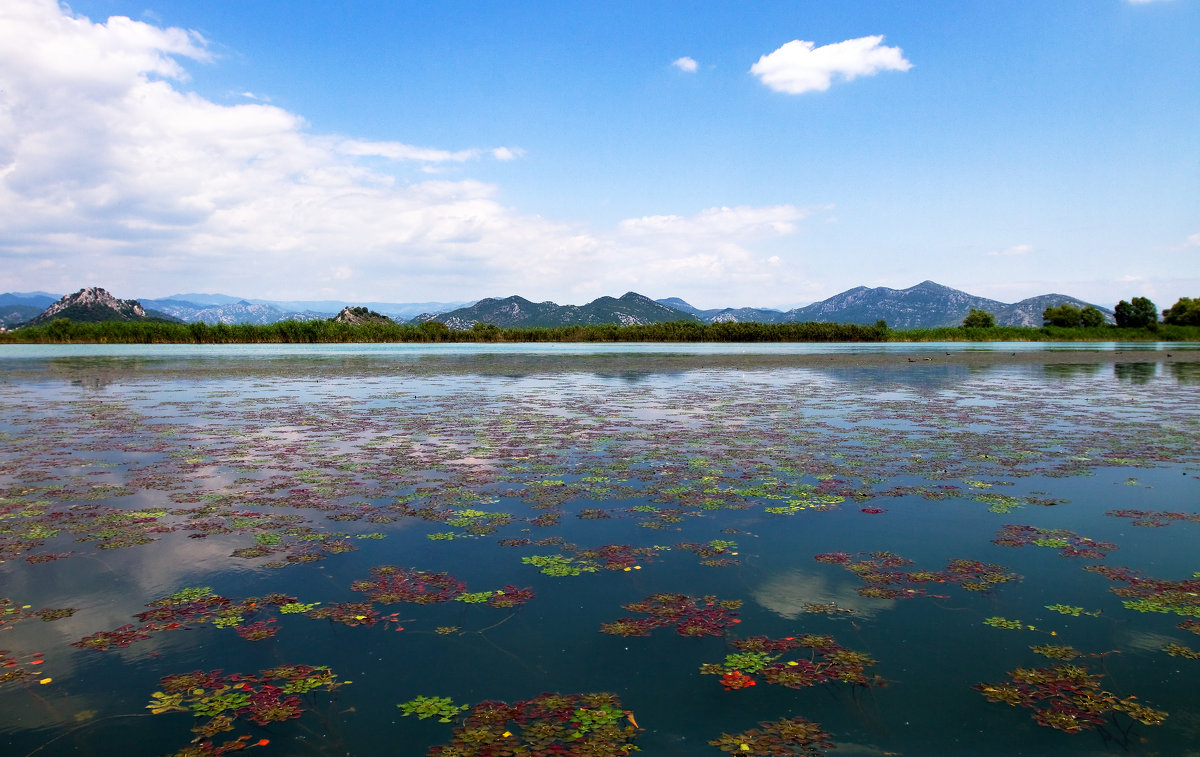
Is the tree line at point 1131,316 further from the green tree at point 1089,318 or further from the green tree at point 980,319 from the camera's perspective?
the green tree at point 980,319

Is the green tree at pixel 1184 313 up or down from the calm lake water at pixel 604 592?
up

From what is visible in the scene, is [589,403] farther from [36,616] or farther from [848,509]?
[36,616]

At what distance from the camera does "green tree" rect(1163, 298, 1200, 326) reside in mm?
137875

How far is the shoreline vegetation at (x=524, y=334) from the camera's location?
4690 inches

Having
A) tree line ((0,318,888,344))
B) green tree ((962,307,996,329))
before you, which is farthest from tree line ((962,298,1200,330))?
tree line ((0,318,888,344))

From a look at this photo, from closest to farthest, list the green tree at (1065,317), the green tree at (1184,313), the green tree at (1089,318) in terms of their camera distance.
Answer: the green tree at (1184,313) → the green tree at (1089,318) → the green tree at (1065,317)

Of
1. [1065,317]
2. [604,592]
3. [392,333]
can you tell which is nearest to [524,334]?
[392,333]

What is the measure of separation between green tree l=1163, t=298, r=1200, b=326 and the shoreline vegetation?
6183 mm

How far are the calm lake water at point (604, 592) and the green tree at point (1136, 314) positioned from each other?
161 meters

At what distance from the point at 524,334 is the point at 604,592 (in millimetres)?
130501

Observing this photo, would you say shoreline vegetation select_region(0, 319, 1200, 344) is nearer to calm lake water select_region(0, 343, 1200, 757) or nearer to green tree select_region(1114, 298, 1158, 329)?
green tree select_region(1114, 298, 1158, 329)

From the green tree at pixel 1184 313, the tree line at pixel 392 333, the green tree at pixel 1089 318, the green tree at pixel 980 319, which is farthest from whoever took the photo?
the green tree at pixel 980 319

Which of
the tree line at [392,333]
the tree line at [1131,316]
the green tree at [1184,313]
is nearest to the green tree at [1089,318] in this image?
the tree line at [1131,316]

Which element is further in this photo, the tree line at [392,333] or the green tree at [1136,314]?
the green tree at [1136,314]
